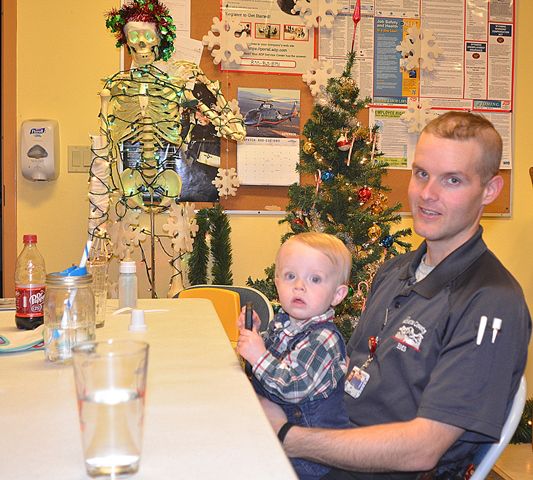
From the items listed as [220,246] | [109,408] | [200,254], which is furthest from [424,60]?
[109,408]

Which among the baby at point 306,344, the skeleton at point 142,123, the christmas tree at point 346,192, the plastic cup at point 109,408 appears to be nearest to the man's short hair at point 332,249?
the baby at point 306,344

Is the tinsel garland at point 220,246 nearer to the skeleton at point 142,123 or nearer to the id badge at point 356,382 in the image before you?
the skeleton at point 142,123

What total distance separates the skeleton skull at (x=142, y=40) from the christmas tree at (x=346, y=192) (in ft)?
2.72

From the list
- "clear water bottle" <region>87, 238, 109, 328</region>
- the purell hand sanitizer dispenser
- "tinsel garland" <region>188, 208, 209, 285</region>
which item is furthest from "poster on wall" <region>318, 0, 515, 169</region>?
"clear water bottle" <region>87, 238, 109, 328</region>

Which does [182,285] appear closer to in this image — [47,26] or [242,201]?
[242,201]

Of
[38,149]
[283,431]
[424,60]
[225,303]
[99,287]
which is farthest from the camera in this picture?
[424,60]

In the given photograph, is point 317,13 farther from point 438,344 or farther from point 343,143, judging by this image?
point 438,344

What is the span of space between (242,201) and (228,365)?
7.99ft

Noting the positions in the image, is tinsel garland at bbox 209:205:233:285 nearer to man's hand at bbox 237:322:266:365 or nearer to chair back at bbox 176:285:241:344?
chair back at bbox 176:285:241:344

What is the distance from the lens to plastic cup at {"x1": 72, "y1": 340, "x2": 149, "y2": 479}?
2.34 feet

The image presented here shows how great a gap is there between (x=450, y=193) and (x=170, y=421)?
0.82 meters

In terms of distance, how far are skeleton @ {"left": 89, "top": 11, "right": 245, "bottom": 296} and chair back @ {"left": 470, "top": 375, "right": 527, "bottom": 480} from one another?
A: 2.17 meters

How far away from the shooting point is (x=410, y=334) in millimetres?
1331

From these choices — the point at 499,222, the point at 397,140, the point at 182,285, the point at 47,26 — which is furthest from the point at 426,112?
the point at 47,26
